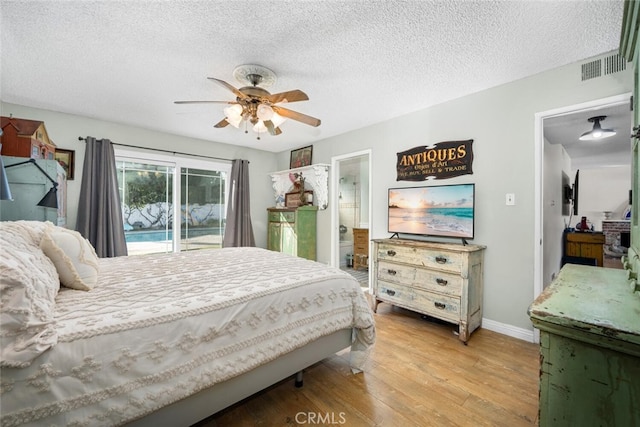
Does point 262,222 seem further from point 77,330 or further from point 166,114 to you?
point 77,330

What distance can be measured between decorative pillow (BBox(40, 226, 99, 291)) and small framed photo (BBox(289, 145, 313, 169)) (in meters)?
3.55

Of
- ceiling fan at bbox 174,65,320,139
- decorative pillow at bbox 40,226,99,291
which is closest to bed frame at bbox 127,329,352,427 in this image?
decorative pillow at bbox 40,226,99,291

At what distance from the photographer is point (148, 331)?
1055 mm

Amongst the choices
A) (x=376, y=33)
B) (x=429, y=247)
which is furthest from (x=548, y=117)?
(x=376, y=33)

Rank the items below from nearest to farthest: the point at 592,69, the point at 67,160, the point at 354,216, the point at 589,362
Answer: the point at 589,362 → the point at 592,69 → the point at 67,160 → the point at 354,216

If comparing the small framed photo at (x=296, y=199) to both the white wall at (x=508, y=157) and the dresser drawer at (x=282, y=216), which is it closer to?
the dresser drawer at (x=282, y=216)

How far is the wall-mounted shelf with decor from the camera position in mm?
4297

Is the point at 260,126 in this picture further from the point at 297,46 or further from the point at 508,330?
the point at 508,330

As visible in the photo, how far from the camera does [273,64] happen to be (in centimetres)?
218

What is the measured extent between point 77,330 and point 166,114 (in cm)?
307

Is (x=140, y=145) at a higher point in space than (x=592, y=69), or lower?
lower

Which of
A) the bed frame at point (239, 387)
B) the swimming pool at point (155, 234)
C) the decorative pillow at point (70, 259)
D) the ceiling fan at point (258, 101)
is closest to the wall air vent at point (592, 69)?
the ceiling fan at point (258, 101)

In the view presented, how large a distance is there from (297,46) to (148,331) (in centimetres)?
201

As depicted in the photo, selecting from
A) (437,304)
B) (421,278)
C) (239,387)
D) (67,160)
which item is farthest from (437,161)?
(67,160)
